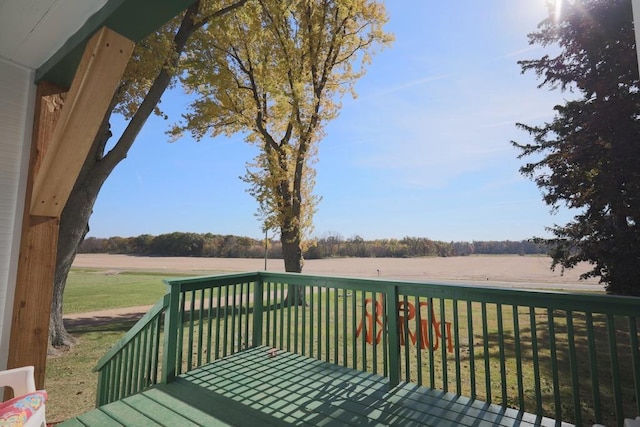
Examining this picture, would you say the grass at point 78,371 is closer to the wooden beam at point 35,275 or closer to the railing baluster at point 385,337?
the wooden beam at point 35,275

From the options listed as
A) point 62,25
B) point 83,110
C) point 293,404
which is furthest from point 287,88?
point 293,404

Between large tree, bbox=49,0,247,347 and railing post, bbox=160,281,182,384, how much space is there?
2928 mm

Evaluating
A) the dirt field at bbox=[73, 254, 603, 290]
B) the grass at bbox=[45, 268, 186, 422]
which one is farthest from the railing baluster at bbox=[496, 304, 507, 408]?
the dirt field at bbox=[73, 254, 603, 290]

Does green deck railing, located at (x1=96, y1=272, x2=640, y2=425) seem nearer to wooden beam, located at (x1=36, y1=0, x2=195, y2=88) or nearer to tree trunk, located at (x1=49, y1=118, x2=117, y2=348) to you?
wooden beam, located at (x1=36, y1=0, x2=195, y2=88)

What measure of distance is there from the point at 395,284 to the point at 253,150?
824 cm

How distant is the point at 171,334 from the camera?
9.98ft

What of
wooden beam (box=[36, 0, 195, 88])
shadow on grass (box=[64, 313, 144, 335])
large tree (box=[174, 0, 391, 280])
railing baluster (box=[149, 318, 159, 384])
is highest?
large tree (box=[174, 0, 391, 280])

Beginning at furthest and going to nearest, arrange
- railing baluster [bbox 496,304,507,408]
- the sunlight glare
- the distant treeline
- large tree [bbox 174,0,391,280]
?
1. the distant treeline
2. the sunlight glare
3. large tree [bbox 174,0,391,280]
4. railing baluster [bbox 496,304,507,408]

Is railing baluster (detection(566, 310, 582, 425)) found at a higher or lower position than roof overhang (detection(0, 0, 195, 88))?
lower

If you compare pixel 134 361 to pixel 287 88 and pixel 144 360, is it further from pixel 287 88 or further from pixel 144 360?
pixel 287 88

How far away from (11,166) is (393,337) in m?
3.21

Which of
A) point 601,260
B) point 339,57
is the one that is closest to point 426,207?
point 601,260

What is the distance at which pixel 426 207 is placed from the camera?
3294cm

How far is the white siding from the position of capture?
6.72 ft
